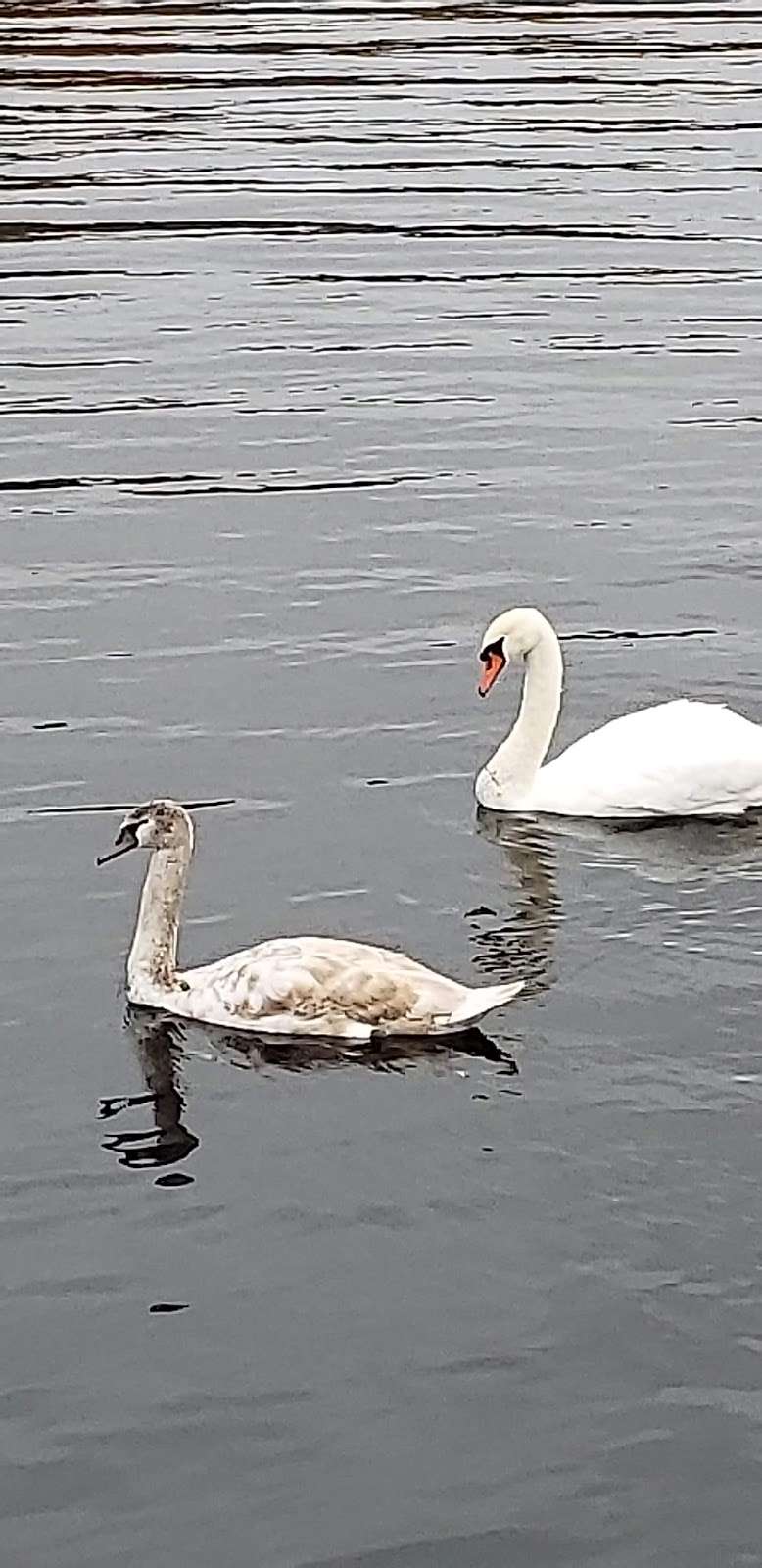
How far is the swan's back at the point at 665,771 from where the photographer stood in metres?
14.2

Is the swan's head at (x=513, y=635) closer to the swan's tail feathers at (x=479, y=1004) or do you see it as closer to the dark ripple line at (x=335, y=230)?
the swan's tail feathers at (x=479, y=1004)

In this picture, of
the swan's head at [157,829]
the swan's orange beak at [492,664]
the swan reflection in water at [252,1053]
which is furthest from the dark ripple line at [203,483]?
the swan reflection in water at [252,1053]

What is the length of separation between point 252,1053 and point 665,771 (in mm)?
3445

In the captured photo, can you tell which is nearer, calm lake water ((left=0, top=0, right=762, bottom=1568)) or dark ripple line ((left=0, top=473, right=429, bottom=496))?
calm lake water ((left=0, top=0, right=762, bottom=1568))

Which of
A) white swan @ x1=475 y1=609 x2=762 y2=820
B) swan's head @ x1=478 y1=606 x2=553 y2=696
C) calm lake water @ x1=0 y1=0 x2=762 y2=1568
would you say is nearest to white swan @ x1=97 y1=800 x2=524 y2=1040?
calm lake water @ x1=0 y1=0 x2=762 y2=1568

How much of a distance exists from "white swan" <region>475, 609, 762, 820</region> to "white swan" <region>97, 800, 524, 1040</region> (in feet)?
8.18

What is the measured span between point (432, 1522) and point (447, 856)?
568 cm

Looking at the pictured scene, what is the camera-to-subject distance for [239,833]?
1387 centimetres

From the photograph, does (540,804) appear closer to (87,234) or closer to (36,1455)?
(36,1455)

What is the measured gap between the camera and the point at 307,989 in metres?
11.6

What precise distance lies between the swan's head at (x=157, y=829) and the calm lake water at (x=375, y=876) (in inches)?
22.5

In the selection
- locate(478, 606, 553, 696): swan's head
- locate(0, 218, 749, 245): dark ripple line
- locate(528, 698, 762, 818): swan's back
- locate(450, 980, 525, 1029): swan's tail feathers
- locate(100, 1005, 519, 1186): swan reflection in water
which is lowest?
locate(100, 1005, 519, 1186): swan reflection in water

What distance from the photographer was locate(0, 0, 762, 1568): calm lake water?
8.76 meters

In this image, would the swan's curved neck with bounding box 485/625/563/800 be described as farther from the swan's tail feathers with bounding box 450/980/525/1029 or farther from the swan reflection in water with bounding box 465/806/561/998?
the swan's tail feathers with bounding box 450/980/525/1029
